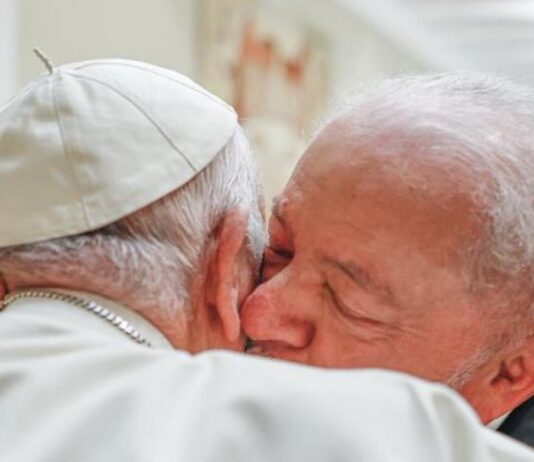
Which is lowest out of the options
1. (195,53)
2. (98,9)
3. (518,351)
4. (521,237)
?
(195,53)

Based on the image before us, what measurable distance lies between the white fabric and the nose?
16 centimetres

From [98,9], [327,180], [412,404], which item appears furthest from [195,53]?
[412,404]

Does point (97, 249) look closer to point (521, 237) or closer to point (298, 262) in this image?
point (298, 262)

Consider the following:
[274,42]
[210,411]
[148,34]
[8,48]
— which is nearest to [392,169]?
[210,411]

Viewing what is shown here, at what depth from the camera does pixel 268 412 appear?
2.55 feet

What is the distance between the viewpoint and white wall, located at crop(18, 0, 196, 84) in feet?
9.88

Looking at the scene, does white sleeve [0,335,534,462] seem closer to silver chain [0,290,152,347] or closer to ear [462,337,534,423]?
silver chain [0,290,152,347]

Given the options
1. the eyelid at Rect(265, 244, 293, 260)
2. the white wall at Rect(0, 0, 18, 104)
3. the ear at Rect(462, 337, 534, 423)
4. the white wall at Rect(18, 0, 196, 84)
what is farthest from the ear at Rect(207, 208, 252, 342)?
the white wall at Rect(18, 0, 196, 84)

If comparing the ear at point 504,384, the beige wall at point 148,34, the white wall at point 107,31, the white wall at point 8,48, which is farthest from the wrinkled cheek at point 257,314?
the white wall at point 107,31

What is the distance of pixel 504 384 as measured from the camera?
48.6 inches

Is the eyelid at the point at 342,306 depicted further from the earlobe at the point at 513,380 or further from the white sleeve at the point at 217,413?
the white sleeve at the point at 217,413

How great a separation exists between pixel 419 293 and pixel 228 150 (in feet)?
0.79

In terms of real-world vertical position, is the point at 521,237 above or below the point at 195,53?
above

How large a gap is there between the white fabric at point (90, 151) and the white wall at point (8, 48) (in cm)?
189
